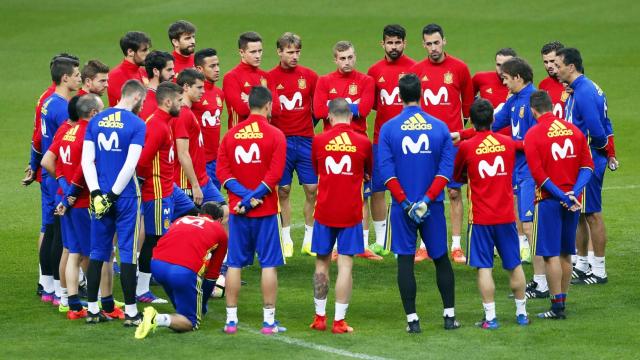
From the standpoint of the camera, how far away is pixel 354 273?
1457cm

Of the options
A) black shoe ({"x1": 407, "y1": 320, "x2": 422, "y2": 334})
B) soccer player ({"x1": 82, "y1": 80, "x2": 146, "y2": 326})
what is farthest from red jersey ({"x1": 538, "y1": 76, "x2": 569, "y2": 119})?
soccer player ({"x1": 82, "y1": 80, "x2": 146, "y2": 326})

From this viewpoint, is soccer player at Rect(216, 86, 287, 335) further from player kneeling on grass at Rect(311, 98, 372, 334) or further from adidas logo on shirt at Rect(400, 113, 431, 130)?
adidas logo on shirt at Rect(400, 113, 431, 130)

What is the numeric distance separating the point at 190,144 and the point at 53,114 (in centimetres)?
157

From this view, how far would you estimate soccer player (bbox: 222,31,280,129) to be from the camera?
49.3 feet

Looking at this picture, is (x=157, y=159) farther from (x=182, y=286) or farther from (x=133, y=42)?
(x=133, y=42)

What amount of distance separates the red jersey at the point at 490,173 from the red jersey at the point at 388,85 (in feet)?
11.4

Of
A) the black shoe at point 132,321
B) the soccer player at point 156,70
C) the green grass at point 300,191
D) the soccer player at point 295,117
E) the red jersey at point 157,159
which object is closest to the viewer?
the green grass at point 300,191

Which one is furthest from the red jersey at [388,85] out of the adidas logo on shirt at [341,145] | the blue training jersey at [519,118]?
the adidas logo on shirt at [341,145]

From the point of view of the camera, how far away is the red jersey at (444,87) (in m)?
15.0

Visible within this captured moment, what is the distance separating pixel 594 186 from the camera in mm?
13727

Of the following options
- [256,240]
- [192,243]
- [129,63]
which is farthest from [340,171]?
[129,63]

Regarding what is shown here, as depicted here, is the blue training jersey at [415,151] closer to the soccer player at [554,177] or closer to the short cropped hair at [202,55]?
the soccer player at [554,177]

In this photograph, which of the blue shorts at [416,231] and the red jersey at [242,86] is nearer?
the blue shorts at [416,231]

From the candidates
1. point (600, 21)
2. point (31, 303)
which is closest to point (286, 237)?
point (31, 303)
